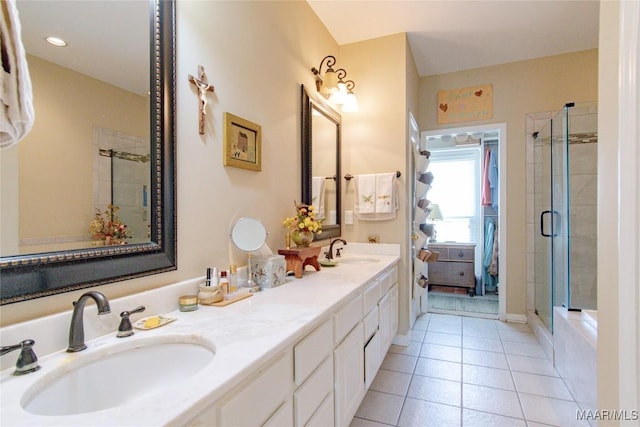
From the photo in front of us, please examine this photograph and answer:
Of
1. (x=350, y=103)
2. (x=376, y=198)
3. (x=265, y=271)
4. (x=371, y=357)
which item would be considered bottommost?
(x=371, y=357)

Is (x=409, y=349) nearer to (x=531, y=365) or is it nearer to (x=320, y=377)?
(x=531, y=365)

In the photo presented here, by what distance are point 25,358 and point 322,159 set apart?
7.03 feet

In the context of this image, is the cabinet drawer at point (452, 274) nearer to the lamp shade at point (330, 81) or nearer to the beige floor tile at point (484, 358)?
the beige floor tile at point (484, 358)

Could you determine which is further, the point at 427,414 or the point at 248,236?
the point at 427,414

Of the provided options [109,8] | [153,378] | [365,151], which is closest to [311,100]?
[365,151]

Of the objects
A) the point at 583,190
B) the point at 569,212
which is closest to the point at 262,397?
the point at 569,212

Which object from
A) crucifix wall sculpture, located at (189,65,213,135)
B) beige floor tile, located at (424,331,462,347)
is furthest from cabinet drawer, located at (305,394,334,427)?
beige floor tile, located at (424,331,462,347)

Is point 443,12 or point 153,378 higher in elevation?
point 443,12

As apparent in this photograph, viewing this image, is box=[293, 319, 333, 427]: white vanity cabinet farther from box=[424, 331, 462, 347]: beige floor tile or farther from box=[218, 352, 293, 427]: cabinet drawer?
box=[424, 331, 462, 347]: beige floor tile

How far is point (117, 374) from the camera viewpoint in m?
0.89

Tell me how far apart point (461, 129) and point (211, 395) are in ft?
12.1

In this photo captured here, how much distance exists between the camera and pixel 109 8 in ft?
3.46

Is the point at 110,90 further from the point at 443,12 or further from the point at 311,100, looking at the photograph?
the point at 443,12

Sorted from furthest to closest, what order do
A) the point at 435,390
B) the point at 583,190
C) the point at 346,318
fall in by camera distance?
the point at 583,190, the point at 435,390, the point at 346,318
